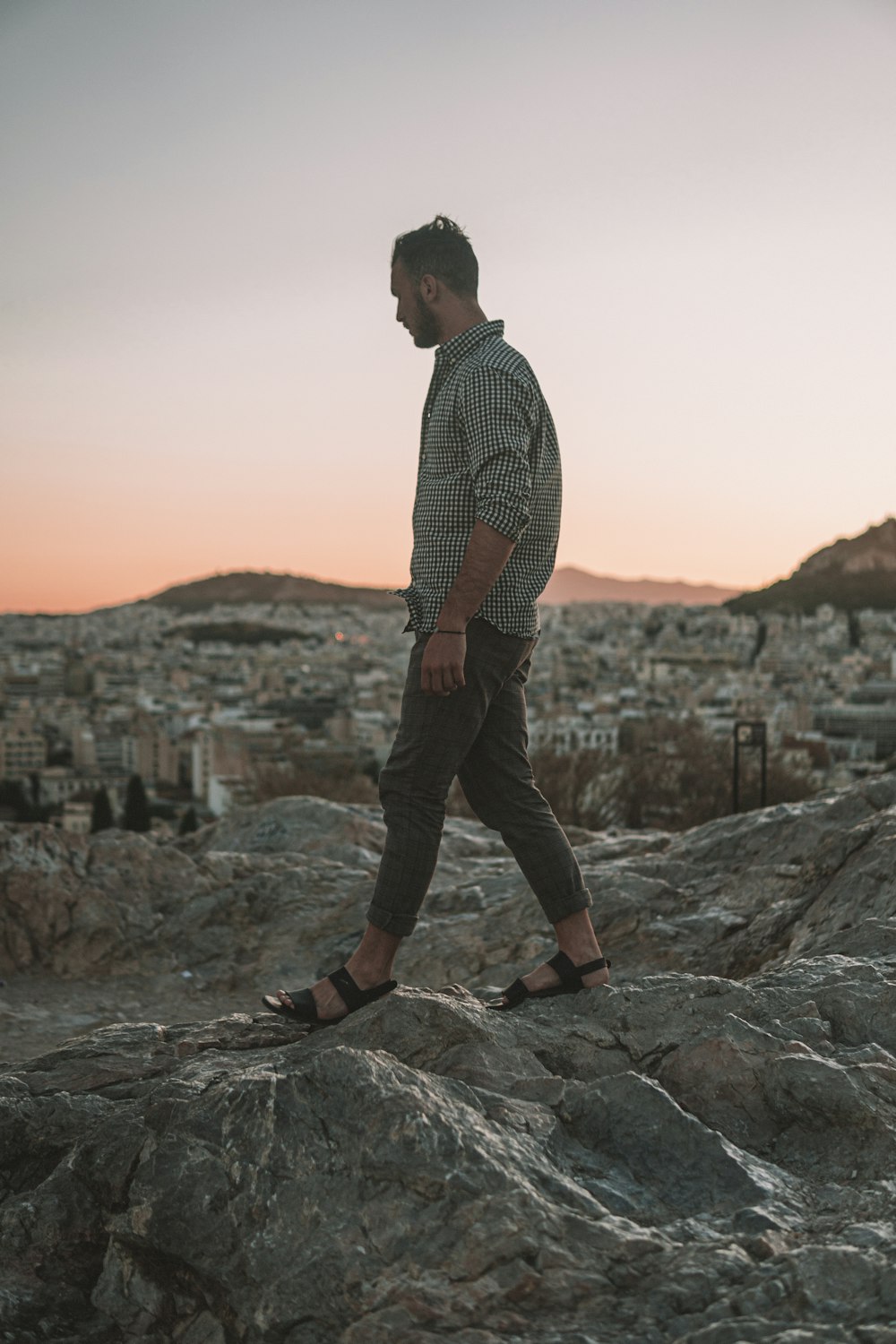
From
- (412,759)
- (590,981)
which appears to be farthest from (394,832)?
(590,981)

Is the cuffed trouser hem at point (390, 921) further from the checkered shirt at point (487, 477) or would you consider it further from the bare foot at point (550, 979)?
the checkered shirt at point (487, 477)

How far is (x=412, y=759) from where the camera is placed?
2.72m

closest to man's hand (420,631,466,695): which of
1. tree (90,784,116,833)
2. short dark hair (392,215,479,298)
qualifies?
short dark hair (392,215,479,298)

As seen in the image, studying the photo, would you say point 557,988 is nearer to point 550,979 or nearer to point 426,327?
point 550,979

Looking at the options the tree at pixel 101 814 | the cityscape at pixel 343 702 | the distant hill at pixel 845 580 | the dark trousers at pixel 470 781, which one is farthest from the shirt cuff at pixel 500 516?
the distant hill at pixel 845 580

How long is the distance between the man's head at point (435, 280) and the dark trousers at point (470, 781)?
76cm

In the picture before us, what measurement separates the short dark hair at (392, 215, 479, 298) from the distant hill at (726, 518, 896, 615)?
62199 millimetres

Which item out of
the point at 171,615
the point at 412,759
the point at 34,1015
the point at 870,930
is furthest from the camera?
the point at 171,615

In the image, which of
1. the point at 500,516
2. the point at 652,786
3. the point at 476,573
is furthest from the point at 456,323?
the point at 652,786

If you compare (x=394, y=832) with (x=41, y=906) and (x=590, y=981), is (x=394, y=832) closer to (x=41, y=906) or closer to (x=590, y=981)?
(x=590, y=981)

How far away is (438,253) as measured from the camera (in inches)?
110

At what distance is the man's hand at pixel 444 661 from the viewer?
2.62 m

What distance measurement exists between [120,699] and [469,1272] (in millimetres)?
68266

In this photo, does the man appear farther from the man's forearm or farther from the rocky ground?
the rocky ground
